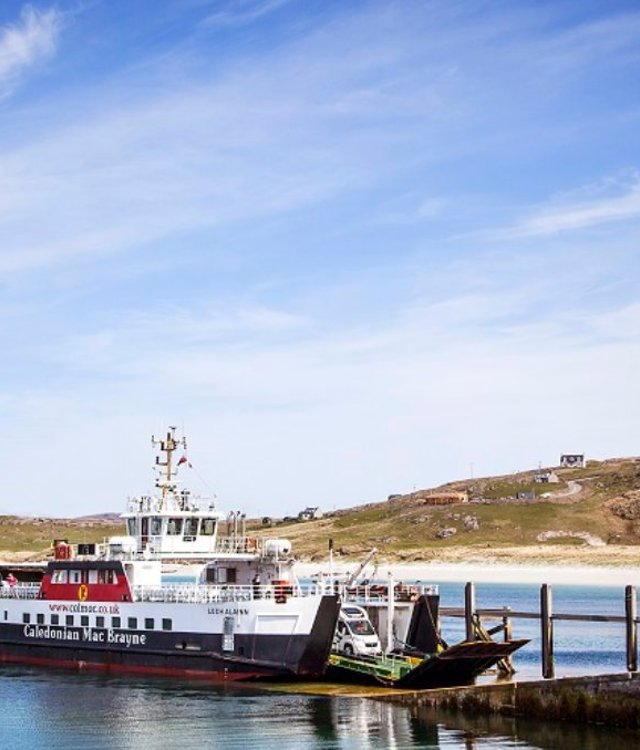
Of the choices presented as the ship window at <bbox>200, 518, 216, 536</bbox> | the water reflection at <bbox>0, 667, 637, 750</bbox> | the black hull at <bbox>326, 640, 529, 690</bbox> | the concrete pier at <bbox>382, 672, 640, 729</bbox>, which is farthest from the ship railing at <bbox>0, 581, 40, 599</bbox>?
the concrete pier at <bbox>382, 672, 640, 729</bbox>

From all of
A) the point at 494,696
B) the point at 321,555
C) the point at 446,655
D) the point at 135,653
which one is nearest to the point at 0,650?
the point at 135,653

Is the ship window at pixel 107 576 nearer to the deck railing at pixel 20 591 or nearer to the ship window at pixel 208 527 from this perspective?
the ship window at pixel 208 527

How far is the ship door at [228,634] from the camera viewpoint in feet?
167

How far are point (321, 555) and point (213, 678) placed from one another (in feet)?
368

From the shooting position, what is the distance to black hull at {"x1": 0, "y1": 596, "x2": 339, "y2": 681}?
4888 cm

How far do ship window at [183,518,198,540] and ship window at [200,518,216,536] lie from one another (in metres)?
0.35

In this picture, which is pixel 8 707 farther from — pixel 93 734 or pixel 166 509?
pixel 166 509

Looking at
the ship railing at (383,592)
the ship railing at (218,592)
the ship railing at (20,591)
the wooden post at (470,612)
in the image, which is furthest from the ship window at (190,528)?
the wooden post at (470,612)

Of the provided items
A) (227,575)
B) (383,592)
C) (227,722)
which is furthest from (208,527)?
(227,722)

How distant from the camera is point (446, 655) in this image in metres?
45.7

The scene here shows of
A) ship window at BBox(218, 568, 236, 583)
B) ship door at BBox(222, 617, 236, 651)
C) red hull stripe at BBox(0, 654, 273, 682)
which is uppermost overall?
ship window at BBox(218, 568, 236, 583)

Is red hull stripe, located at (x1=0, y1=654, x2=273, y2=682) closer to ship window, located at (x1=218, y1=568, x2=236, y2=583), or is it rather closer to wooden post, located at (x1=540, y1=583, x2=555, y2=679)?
ship window, located at (x1=218, y1=568, x2=236, y2=583)

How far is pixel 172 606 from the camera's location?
53000mm

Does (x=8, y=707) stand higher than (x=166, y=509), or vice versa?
(x=166, y=509)
